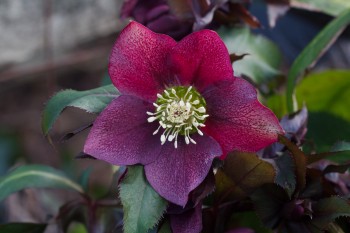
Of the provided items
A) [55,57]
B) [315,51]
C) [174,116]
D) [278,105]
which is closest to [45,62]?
[55,57]

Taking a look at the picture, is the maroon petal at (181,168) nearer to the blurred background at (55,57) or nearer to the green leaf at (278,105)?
the green leaf at (278,105)

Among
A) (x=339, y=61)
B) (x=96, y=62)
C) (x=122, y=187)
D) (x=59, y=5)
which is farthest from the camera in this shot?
(x=96, y=62)

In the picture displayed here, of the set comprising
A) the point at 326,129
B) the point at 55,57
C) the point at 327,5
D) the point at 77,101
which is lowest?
the point at 55,57

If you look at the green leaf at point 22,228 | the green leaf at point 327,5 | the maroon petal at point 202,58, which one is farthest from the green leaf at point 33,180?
the green leaf at point 327,5

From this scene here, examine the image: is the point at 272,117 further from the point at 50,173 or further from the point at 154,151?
the point at 50,173

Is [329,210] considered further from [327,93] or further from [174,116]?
[327,93]

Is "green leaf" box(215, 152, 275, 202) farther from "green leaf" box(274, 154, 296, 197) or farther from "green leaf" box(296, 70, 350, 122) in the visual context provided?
"green leaf" box(296, 70, 350, 122)

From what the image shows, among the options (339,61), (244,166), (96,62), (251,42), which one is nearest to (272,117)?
(244,166)
